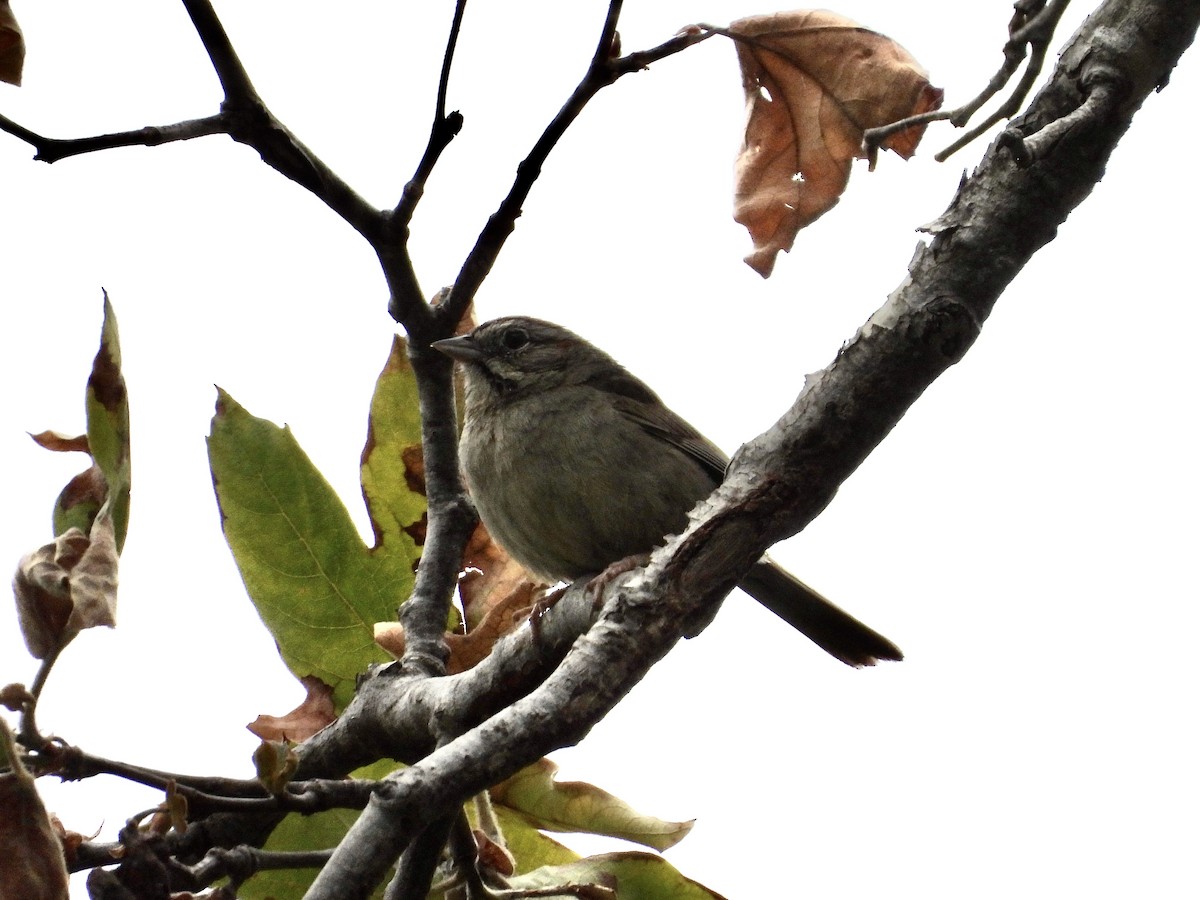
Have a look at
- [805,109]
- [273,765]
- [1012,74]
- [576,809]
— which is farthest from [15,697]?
[805,109]

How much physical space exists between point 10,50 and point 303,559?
168 centimetres

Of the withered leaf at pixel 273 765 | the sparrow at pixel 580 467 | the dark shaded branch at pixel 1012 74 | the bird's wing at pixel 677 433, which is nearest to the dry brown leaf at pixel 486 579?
the sparrow at pixel 580 467

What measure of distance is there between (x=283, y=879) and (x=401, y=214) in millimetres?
1711

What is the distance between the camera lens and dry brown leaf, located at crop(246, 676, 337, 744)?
12.1 feet

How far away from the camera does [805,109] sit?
11.1 feet

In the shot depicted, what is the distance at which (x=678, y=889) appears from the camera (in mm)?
3113

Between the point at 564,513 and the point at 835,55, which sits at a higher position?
the point at 835,55

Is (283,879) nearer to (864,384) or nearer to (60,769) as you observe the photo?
(60,769)

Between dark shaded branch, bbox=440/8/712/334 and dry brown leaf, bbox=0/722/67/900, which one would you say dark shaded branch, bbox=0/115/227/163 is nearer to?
dark shaded branch, bbox=440/8/712/334

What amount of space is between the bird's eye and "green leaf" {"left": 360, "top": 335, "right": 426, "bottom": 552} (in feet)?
6.19

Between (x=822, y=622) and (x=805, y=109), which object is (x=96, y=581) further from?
(x=822, y=622)

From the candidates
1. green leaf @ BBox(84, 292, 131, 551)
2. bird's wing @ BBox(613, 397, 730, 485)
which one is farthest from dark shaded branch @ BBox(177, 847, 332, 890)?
bird's wing @ BBox(613, 397, 730, 485)

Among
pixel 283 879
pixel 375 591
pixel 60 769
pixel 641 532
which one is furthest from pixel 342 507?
pixel 60 769

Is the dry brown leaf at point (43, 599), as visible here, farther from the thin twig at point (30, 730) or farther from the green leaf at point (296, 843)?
the green leaf at point (296, 843)
